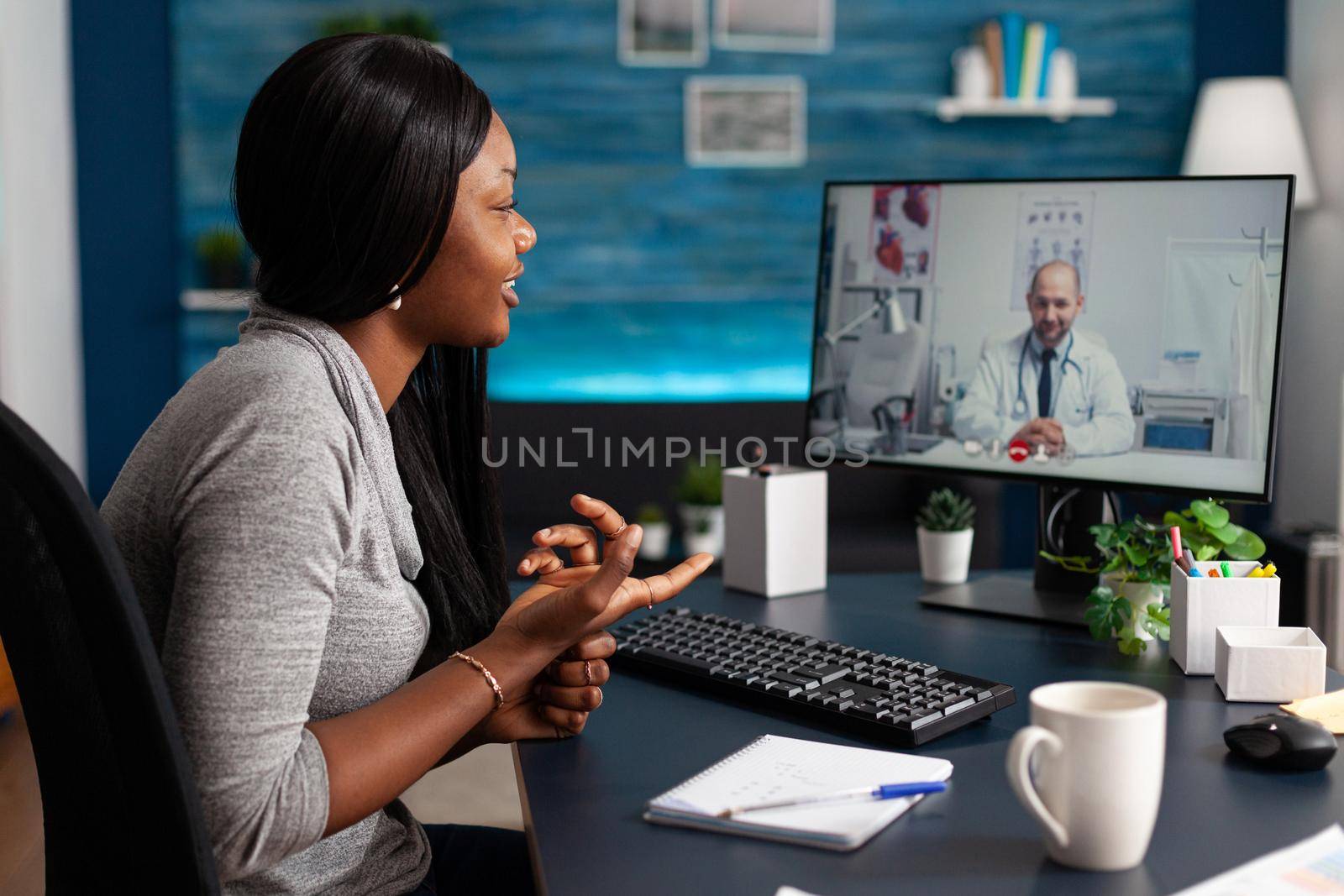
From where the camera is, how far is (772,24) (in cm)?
441

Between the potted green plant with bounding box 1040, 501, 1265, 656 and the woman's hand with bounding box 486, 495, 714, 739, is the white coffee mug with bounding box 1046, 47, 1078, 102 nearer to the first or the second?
the potted green plant with bounding box 1040, 501, 1265, 656

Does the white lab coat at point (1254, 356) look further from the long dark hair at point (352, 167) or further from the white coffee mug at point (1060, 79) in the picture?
the white coffee mug at point (1060, 79)

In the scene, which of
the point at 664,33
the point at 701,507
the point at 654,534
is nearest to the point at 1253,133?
the point at 664,33

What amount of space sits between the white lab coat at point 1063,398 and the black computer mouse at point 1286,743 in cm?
54

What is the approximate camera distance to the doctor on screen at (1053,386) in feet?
4.91

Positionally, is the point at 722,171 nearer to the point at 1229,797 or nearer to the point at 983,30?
the point at 983,30

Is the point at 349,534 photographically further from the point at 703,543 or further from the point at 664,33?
the point at 664,33

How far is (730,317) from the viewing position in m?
4.54

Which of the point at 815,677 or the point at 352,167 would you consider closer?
the point at 352,167

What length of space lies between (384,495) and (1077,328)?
89cm

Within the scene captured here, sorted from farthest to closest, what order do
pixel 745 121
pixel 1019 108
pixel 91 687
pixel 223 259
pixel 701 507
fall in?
pixel 745 121, pixel 1019 108, pixel 223 259, pixel 701 507, pixel 91 687

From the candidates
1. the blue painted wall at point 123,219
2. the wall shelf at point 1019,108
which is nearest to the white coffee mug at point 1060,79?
the wall shelf at point 1019,108

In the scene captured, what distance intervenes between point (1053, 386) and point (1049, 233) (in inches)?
7.5

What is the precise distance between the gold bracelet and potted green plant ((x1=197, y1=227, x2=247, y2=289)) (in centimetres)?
349
